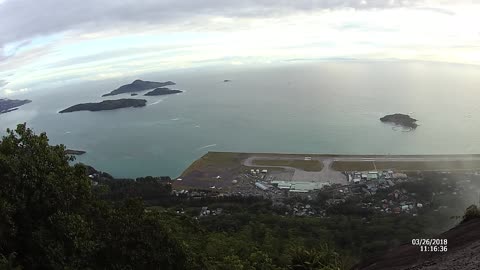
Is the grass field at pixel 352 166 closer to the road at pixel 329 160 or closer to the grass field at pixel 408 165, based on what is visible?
the grass field at pixel 408 165

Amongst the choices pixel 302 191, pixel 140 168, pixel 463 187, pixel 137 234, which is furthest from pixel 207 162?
pixel 137 234

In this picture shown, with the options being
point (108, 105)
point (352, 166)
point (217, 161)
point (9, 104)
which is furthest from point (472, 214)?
point (9, 104)

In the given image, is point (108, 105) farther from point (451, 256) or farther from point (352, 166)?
point (451, 256)

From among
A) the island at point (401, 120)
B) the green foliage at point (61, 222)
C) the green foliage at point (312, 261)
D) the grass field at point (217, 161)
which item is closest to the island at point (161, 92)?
the grass field at point (217, 161)

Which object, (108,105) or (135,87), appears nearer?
(108,105)

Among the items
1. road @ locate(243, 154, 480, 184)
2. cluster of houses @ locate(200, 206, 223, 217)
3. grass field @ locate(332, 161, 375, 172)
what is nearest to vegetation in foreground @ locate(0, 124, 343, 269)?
cluster of houses @ locate(200, 206, 223, 217)

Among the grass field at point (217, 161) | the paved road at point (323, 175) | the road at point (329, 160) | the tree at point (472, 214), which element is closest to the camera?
the tree at point (472, 214)
